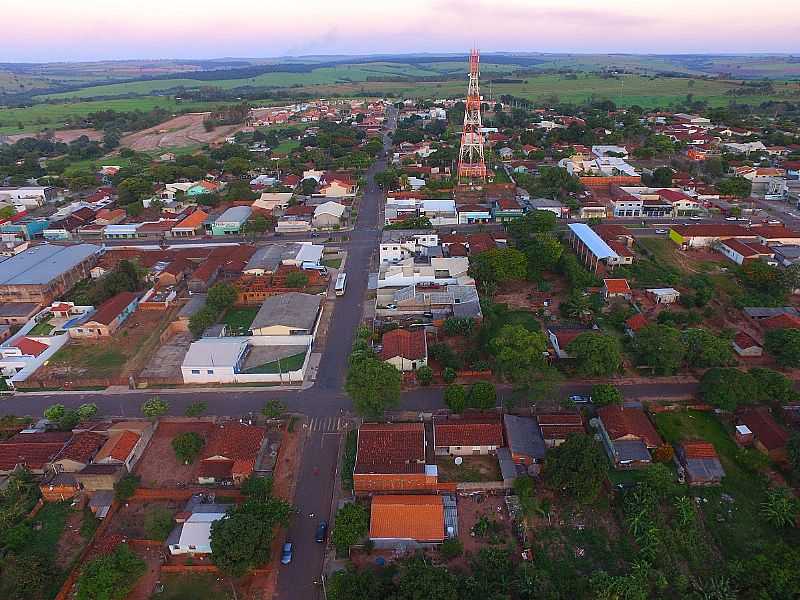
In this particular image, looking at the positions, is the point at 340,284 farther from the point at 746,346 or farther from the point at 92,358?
the point at 746,346

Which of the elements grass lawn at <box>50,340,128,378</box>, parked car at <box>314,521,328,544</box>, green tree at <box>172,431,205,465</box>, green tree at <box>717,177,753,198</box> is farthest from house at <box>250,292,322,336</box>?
green tree at <box>717,177,753,198</box>

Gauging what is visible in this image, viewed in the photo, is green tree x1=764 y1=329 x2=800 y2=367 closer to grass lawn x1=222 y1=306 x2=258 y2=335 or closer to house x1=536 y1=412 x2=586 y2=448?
house x1=536 y1=412 x2=586 y2=448

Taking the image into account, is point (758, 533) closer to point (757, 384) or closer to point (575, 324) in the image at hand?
point (757, 384)

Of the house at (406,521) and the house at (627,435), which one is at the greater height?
the house at (627,435)

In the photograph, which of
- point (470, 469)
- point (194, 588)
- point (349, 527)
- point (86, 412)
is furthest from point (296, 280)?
point (194, 588)

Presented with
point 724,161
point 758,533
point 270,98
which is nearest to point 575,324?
point 758,533

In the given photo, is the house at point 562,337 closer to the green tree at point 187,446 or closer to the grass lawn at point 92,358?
the green tree at point 187,446

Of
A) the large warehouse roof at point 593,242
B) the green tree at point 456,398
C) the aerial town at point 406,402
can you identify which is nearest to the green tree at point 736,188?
the aerial town at point 406,402
